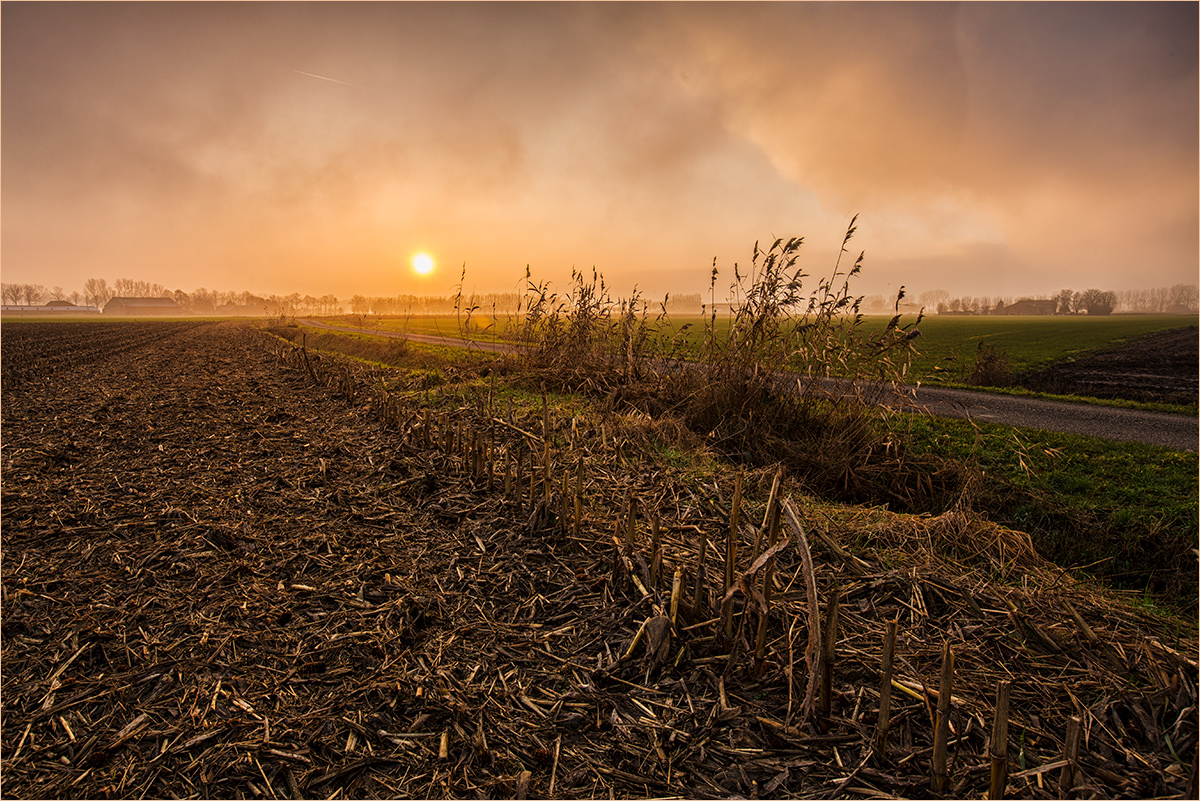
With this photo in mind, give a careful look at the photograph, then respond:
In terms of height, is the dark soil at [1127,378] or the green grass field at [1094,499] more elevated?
the dark soil at [1127,378]

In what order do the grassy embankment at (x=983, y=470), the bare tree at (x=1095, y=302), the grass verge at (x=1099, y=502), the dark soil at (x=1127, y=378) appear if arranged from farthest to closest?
the bare tree at (x=1095, y=302) → the dark soil at (x=1127, y=378) → the grassy embankment at (x=983, y=470) → the grass verge at (x=1099, y=502)

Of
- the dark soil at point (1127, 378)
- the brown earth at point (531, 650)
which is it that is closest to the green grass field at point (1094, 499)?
the brown earth at point (531, 650)

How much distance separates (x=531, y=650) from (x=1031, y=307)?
20958cm

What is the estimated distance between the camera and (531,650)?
9.30ft

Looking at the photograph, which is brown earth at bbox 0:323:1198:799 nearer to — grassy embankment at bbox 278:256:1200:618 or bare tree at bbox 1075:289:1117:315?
grassy embankment at bbox 278:256:1200:618

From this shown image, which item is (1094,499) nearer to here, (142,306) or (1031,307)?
(1031,307)

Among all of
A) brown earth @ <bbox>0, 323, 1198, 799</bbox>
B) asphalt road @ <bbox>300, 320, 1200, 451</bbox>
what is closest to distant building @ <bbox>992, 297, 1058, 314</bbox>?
asphalt road @ <bbox>300, 320, 1200, 451</bbox>

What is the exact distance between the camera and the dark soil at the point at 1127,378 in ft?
48.6

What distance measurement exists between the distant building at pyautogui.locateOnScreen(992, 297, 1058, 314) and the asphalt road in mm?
192473

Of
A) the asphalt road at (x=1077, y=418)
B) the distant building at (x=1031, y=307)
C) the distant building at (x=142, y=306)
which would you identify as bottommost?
the asphalt road at (x=1077, y=418)

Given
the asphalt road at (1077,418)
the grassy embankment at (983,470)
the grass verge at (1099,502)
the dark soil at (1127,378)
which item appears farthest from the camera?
the dark soil at (1127,378)

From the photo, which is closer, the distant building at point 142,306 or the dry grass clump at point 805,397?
the dry grass clump at point 805,397

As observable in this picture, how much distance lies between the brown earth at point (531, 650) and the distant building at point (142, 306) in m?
199

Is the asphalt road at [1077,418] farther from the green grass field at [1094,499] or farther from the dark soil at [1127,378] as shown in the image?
the dark soil at [1127,378]
